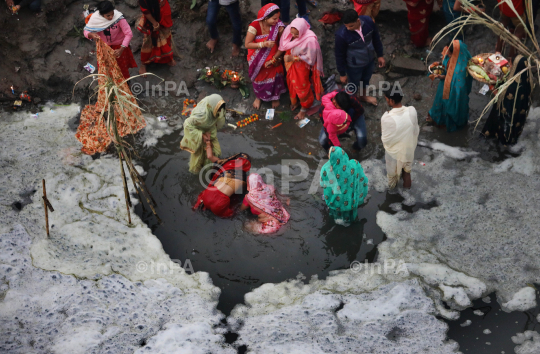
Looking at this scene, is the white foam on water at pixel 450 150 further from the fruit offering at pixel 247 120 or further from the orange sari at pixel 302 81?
the fruit offering at pixel 247 120

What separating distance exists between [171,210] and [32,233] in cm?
147

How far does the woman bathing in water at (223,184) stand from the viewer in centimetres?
484

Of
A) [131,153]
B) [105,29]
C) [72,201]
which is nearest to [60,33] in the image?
[105,29]

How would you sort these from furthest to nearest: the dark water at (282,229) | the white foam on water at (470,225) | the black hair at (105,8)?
1. the black hair at (105,8)
2. the dark water at (282,229)
3. the white foam on water at (470,225)

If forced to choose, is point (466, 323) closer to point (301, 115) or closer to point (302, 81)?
point (301, 115)

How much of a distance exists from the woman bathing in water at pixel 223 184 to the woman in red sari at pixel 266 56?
141 centimetres

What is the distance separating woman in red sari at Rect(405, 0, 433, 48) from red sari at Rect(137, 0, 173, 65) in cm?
332

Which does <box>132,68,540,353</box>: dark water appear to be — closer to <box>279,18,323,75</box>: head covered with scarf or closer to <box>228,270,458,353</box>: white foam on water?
<box>228,270,458,353</box>: white foam on water

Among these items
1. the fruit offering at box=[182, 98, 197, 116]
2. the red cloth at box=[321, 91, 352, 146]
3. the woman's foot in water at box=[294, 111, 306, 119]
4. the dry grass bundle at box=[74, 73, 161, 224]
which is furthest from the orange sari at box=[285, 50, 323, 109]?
the dry grass bundle at box=[74, 73, 161, 224]

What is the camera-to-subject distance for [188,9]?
7129 millimetres

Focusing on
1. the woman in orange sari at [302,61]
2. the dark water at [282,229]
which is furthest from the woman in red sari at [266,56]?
the dark water at [282,229]

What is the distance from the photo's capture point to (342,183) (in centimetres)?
452

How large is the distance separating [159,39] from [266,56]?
1.67 m

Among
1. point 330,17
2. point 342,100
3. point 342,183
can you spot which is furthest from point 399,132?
point 330,17
